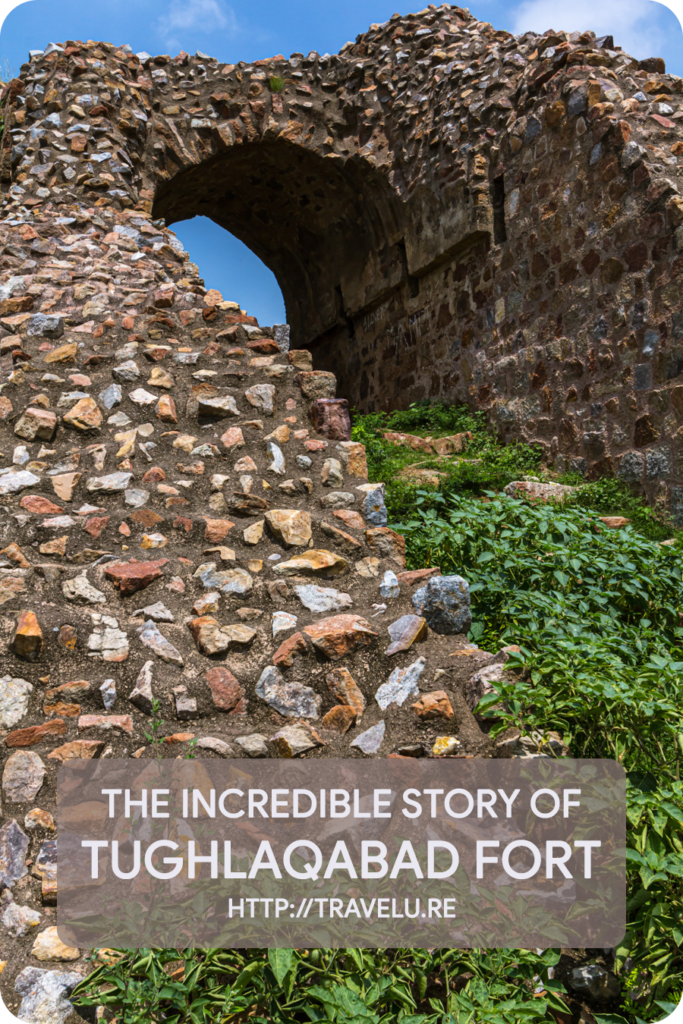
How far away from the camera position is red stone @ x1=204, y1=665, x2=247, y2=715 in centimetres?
239

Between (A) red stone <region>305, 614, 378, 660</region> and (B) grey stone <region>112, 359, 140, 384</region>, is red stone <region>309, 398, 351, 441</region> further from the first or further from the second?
(A) red stone <region>305, 614, 378, 660</region>

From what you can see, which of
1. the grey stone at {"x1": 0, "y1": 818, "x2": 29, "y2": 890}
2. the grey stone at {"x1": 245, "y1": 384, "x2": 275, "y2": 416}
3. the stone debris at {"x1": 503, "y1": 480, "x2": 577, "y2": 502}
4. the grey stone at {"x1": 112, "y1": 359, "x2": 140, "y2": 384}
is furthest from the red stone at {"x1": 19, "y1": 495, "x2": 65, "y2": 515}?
the stone debris at {"x1": 503, "y1": 480, "x2": 577, "y2": 502}

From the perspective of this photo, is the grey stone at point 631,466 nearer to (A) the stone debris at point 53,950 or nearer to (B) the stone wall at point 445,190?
(B) the stone wall at point 445,190

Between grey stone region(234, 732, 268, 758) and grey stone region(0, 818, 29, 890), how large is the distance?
2.15 ft

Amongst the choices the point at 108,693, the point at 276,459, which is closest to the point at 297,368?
the point at 276,459

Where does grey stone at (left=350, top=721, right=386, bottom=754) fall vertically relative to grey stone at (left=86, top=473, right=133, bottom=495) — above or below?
below

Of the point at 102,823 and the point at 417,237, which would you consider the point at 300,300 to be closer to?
the point at 417,237

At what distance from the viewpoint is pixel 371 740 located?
230 cm

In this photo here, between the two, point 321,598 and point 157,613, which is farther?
point 321,598

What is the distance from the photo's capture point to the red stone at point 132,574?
2.73 m

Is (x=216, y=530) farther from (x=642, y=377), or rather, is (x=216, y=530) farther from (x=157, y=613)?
(x=642, y=377)

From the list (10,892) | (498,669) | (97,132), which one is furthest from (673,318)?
(97,132)

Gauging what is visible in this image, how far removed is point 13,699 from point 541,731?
1.70 metres

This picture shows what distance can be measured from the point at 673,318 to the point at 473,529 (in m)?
2.28
